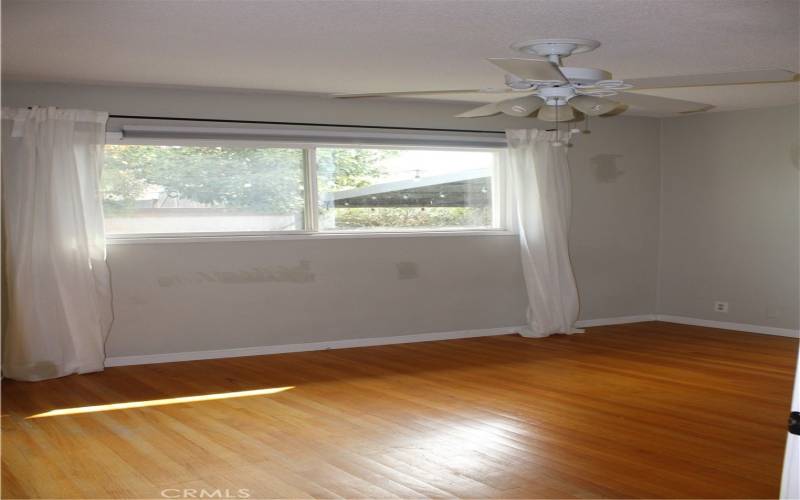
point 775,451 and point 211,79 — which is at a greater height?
point 211,79

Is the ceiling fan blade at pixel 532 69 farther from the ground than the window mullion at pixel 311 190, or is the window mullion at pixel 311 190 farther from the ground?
the ceiling fan blade at pixel 532 69

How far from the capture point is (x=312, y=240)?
641 centimetres

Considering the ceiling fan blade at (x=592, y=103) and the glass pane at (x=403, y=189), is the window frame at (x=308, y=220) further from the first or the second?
the ceiling fan blade at (x=592, y=103)

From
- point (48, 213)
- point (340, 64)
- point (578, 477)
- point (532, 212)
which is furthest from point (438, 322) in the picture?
point (578, 477)

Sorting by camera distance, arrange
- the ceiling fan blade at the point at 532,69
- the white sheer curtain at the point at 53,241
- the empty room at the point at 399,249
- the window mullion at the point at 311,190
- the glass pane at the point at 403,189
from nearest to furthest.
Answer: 1. the ceiling fan blade at the point at 532,69
2. the empty room at the point at 399,249
3. the white sheer curtain at the point at 53,241
4. the window mullion at the point at 311,190
5. the glass pane at the point at 403,189

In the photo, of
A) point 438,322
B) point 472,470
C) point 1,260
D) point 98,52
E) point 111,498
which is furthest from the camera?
point 438,322

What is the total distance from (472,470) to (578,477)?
1.43 ft

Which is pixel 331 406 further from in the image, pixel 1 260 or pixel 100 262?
pixel 1 260

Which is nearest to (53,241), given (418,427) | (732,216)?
(418,427)

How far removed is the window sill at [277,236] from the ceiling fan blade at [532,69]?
132 inches

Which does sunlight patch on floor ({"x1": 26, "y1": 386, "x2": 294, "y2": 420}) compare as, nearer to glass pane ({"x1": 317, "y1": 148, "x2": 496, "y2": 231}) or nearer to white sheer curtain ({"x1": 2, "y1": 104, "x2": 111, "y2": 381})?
white sheer curtain ({"x1": 2, "y1": 104, "x2": 111, "y2": 381})

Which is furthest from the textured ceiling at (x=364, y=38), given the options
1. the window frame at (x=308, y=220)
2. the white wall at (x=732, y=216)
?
the white wall at (x=732, y=216)

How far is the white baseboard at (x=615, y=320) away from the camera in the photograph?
761 cm

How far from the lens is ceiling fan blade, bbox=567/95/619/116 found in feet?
12.3
